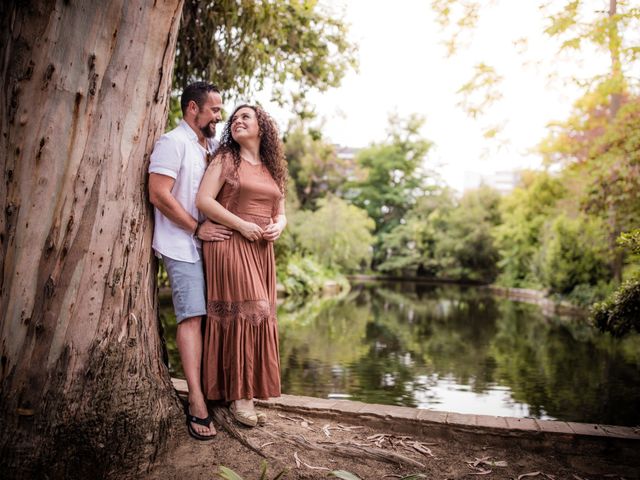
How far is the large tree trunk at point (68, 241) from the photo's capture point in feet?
7.43

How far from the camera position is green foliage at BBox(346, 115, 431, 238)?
4144 centimetres

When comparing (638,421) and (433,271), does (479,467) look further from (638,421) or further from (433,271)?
(433,271)

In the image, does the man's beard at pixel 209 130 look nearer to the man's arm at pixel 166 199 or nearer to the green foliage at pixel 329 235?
the man's arm at pixel 166 199

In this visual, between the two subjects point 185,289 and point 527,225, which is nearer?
point 185,289

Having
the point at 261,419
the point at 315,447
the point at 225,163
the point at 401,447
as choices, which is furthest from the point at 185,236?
the point at 401,447

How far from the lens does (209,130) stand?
9.59 feet

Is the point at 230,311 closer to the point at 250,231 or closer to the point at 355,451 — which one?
the point at 250,231

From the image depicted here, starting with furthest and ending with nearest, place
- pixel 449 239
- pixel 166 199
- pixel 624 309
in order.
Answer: pixel 449 239 < pixel 624 309 < pixel 166 199

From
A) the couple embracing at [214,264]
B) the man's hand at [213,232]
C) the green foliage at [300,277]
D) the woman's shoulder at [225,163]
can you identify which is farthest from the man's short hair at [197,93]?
the green foliage at [300,277]

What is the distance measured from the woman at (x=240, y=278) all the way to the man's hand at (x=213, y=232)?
0.09ft

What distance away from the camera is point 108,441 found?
233 centimetres

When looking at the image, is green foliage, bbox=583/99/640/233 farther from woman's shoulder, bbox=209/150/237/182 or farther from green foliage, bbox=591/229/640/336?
woman's shoulder, bbox=209/150/237/182

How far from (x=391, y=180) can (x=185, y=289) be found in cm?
4043

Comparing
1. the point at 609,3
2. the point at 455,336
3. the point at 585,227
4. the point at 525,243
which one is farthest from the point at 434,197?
the point at 609,3
